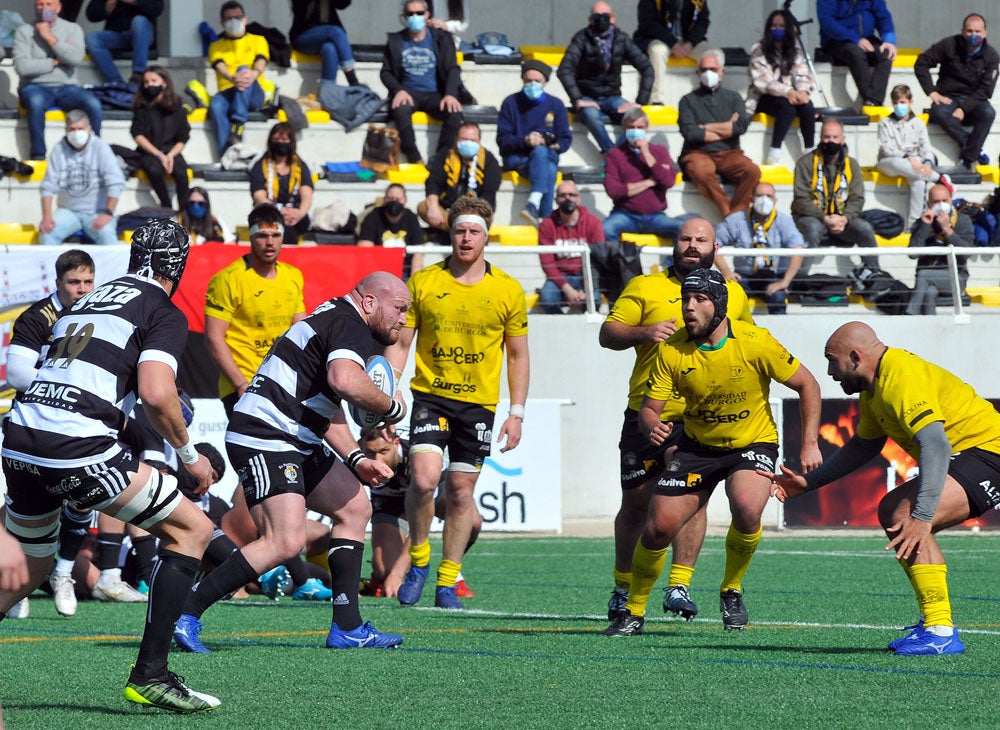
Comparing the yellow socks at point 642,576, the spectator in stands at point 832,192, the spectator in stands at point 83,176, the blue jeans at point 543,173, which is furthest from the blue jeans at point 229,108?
the yellow socks at point 642,576

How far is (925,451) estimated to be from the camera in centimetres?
675

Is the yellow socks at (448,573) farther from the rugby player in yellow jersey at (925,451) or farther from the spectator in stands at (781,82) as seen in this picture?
the spectator in stands at (781,82)

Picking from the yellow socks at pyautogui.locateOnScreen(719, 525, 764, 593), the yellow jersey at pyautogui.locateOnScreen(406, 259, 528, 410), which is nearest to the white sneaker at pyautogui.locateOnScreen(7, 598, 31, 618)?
the yellow jersey at pyautogui.locateOnScreen(406, 259, 528, 410)

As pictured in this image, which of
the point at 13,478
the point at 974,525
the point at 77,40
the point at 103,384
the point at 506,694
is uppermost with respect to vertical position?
the point at 77,40

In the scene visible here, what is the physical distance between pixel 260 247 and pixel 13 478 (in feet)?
16.9

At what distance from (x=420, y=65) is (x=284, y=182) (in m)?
3.08

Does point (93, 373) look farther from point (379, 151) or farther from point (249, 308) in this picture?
point (379, 151)

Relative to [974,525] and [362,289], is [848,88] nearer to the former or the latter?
[974,525]

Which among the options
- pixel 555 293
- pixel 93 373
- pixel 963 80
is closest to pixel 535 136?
pixel 555 293

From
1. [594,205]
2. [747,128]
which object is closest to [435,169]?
[594,205]

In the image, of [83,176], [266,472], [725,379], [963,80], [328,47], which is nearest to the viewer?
[266,472]

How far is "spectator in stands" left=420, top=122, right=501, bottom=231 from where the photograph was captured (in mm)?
17516

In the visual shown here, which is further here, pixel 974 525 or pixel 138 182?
pixel 138 182

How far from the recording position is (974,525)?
15742mm
